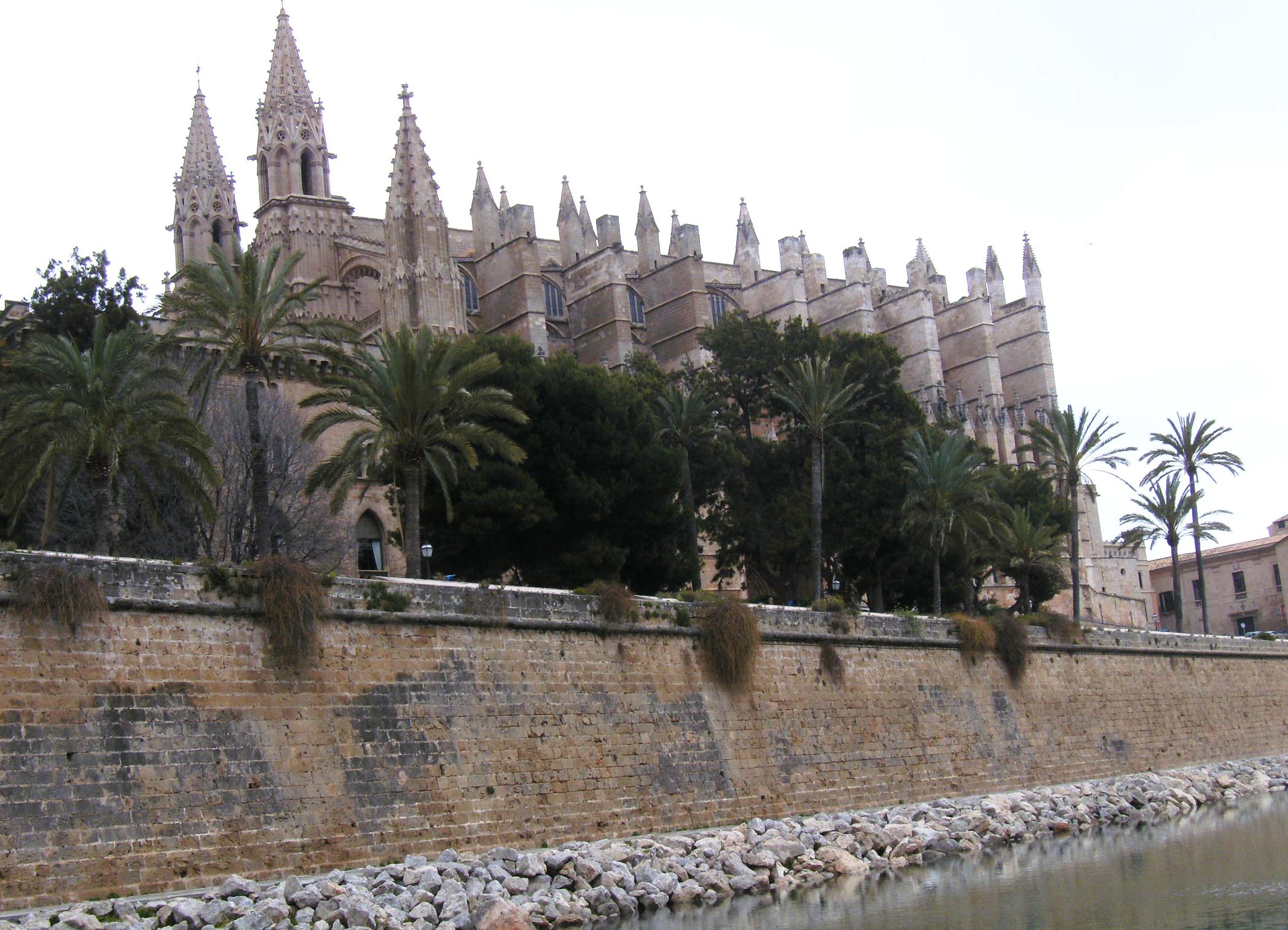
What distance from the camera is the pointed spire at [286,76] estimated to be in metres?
48.6

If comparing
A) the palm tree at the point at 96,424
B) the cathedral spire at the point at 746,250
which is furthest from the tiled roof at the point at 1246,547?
the palm tree at the point at 96,424

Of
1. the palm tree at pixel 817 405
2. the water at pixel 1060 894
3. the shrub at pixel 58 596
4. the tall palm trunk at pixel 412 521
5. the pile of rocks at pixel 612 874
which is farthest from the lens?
the palm tree at pixel 817 405

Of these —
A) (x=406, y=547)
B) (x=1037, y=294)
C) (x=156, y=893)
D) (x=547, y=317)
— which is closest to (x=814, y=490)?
(x=406, y=547)

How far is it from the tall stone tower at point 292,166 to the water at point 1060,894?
32.1 metres

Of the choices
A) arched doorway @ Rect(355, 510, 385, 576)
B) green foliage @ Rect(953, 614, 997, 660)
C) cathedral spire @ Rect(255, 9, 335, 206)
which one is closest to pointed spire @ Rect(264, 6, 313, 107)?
cathedral spire @ Rect(255, 9, 335, 206)

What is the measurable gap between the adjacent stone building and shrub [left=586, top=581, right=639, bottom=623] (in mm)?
50022

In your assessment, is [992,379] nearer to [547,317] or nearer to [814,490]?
[547,317]

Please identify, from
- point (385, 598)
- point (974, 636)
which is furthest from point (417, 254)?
point (385, 598)

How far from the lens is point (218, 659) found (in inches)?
687

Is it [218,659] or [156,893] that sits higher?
[218,659]

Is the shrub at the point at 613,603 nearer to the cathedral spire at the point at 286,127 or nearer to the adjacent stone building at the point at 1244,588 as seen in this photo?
the cathedral spire at the point at 286,127

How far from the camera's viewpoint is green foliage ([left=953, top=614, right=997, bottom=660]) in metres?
29.9

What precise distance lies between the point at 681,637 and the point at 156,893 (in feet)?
32.7

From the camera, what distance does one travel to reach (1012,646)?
31.2 m
